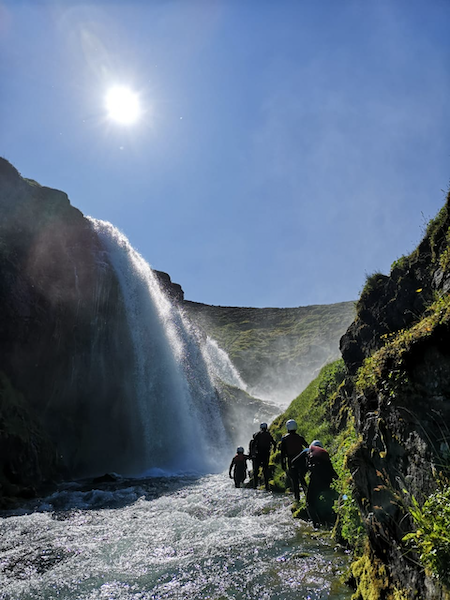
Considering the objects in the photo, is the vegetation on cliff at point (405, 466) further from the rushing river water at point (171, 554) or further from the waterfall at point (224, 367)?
the waterfall at point (224, 367)

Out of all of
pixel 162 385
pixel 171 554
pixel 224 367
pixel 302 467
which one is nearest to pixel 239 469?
pixel 302 467

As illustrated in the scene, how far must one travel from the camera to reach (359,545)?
6285 millimetres

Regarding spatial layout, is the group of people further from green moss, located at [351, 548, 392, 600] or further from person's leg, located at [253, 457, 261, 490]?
green moss, located at [351, 548, 392, 600]

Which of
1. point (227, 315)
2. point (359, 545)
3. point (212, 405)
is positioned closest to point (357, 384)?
point (359, 545)

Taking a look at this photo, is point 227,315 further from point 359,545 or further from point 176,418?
point 359,545

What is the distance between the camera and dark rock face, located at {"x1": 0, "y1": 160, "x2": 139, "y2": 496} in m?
22.1

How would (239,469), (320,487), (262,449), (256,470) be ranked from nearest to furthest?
(320,487) → (262,449) → (256,470) → (239,469)

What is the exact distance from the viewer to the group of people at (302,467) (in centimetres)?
891

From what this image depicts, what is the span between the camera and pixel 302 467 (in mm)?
11250

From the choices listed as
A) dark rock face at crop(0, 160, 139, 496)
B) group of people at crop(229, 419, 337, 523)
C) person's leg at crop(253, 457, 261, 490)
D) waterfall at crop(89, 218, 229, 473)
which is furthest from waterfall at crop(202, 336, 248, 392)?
group of people at crop(229, 419, 337, 523)

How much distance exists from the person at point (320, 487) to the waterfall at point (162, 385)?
19161 millimetres

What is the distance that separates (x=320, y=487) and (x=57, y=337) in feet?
71.8

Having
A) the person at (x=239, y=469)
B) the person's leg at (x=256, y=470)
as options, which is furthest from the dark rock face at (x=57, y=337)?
the person's leg at (x=256, y=470)

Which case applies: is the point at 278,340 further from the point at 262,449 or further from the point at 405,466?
the point at 405,466
